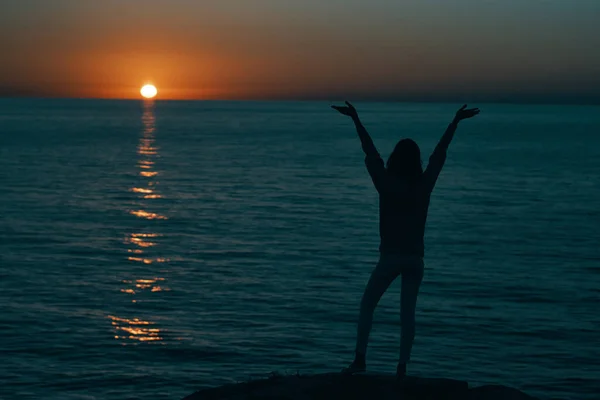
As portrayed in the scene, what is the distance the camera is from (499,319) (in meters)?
22.6

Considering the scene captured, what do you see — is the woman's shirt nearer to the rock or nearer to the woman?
the woman

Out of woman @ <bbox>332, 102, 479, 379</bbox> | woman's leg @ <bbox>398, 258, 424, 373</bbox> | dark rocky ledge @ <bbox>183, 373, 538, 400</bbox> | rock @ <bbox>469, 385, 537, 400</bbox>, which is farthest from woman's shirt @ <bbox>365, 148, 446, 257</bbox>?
rock @ <bbox>469, 385, 537, 400</bbox>

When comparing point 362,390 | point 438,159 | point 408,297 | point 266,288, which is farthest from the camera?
point 266,288

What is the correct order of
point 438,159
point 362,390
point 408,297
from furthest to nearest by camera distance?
point 408,297 < point 438,159 < point 362,390

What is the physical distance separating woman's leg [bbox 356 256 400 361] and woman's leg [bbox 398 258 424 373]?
12cm

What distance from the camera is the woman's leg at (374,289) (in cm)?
880

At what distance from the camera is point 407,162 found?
8664mm

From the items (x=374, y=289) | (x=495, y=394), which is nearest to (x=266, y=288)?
(x=374, y=289)

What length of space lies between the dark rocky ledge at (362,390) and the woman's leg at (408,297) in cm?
30

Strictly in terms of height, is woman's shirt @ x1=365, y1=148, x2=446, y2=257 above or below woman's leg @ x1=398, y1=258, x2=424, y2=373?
above

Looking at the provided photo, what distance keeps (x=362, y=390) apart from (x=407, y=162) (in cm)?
231

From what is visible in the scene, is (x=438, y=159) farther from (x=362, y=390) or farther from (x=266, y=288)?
(x=266, y=288)

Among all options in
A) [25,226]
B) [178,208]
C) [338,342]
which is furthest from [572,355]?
[178,208]

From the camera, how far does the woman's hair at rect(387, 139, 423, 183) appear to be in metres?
8.65
